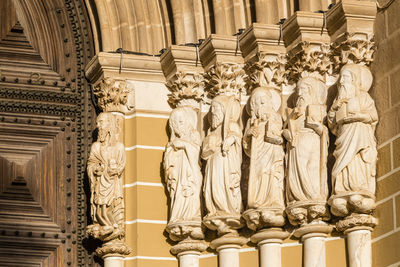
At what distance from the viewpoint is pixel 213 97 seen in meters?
11.0

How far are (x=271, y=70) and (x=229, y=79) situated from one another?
0.40 metres

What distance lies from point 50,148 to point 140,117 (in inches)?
33.5

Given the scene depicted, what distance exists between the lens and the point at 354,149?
384 inches

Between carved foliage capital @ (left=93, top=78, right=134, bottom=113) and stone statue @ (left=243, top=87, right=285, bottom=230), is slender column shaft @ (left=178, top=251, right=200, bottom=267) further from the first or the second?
carved foliage capital @ (left=93, top=78, right=134, bottom=113)

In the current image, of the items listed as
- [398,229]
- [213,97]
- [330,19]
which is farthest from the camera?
[213,97]

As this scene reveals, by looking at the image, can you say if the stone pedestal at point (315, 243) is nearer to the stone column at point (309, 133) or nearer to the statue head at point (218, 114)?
the stone column at point (309, 133)

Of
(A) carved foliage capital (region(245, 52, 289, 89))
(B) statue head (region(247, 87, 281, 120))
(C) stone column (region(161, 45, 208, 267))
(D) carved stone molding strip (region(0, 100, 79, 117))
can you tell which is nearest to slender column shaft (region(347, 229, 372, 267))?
(B) statue head (region(247, 87, 281, 120))

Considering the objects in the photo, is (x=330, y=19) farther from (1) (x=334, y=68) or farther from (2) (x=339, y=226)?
(2) (x=339, y=226)

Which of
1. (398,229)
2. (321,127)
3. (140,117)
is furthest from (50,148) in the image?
(398,229)

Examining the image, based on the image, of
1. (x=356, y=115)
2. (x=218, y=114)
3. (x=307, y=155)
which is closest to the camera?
(x=356, y=115)

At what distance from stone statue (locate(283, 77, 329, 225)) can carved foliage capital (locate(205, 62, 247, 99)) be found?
0.70m

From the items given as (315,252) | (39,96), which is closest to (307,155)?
(315,252)

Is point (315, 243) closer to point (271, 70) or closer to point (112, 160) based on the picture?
point (271, 70)

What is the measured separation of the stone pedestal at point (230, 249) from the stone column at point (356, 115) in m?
0.97
